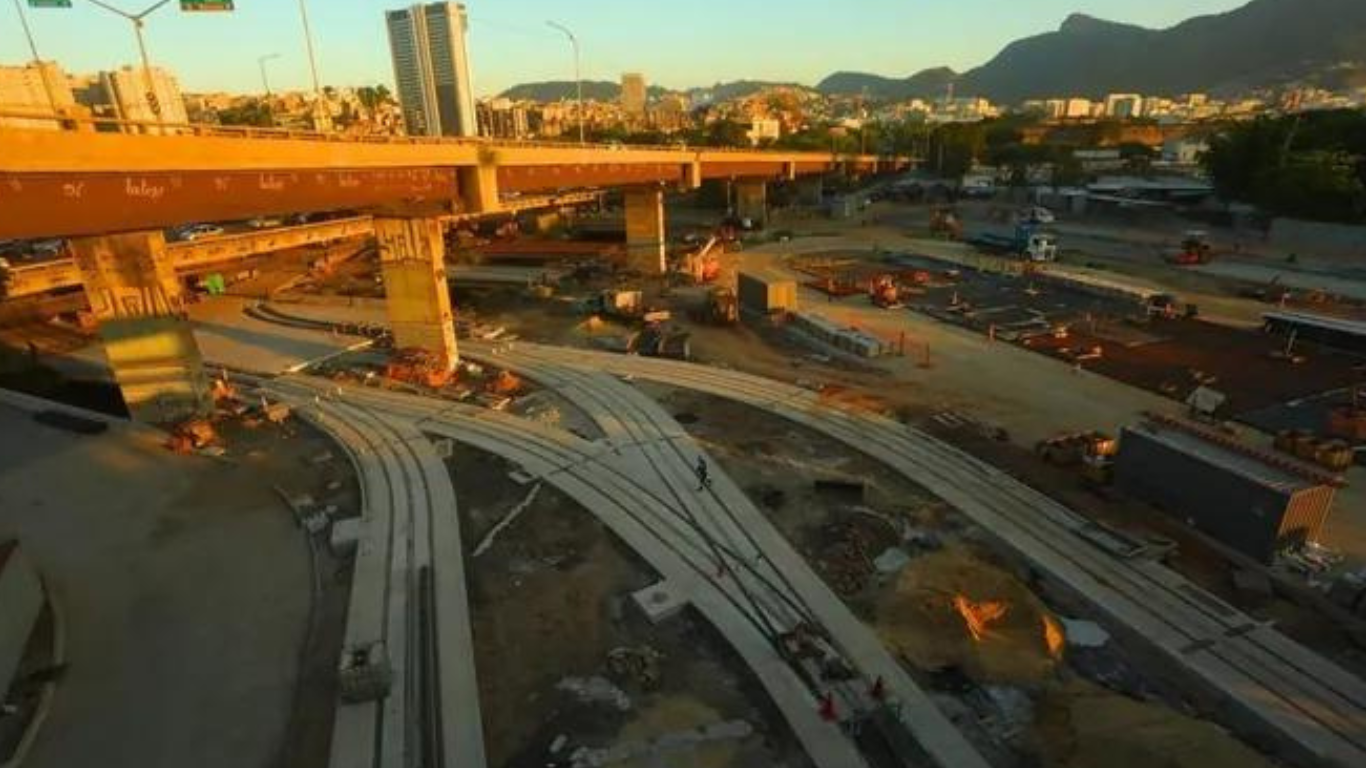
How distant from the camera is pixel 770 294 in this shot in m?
58.1

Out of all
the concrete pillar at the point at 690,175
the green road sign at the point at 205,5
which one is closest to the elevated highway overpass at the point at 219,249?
the concrete pillar at the point at 690,175

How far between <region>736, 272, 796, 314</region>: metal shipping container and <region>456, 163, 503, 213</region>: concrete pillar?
72.8 ft

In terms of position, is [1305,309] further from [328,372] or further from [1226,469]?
[328,372]

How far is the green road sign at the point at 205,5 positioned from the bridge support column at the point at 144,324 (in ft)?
47.9

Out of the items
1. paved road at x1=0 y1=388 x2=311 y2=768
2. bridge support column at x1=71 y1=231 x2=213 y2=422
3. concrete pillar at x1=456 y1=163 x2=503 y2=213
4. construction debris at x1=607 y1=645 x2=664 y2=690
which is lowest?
paved road at x1=0 y1=388 x2=311 y2=768

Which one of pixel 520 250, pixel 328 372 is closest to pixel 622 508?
pixel 328 372

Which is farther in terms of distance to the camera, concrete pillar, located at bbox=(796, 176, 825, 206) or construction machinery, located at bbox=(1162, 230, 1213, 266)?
concrete pillar, located at bbox=(796, 176, 825, 206)

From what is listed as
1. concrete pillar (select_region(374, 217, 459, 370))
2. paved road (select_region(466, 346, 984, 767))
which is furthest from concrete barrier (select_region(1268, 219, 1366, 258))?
concrete pillar (select_region(374, 217, 459, 370))

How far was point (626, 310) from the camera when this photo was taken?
60625 mm

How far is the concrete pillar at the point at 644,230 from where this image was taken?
80.8 metres

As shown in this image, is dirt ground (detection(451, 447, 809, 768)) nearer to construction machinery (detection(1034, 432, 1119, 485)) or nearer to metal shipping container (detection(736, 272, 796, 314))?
construction machinery (detection(1034, 432, 1119, 485))

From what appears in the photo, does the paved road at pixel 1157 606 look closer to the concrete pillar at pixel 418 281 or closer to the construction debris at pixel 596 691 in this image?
the construction debris at pixel 596 691

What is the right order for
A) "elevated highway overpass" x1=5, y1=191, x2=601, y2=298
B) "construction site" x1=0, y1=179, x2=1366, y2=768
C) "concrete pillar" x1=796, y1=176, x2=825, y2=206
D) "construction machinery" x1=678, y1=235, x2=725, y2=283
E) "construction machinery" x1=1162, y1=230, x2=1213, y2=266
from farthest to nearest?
"concrete pillar" x1=796, y1=176, x2=825, y2=206 < "construction machinery" x1=678, y1=235, x2=725, y2=283 < "construction machinery" x1=1162, y1=230, x2=1213, y2=266 < "elevated highway overpass" x1=5, y1=191, x2=601, y2=298 < "construction site" x1=0, y1=179, x2=1366, y2=768

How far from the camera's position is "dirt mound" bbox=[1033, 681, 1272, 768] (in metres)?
17.2
